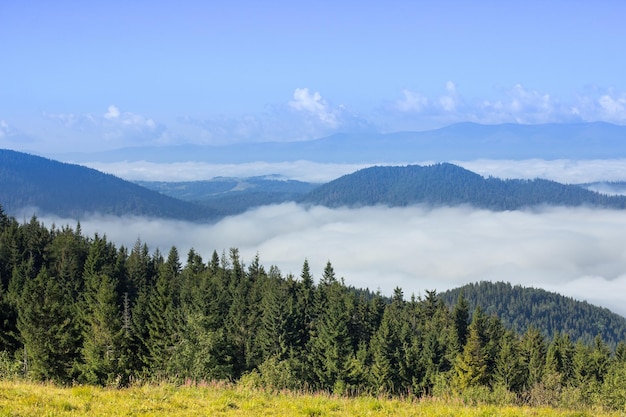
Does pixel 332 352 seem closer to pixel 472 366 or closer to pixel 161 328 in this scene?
pixel 472 366

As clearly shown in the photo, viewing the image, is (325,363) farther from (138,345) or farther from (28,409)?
(28,409)

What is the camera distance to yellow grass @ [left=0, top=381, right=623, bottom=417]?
15.7m

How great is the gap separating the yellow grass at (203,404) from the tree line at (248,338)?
4.15m

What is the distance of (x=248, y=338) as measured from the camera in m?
82.3

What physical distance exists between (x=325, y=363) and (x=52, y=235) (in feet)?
296

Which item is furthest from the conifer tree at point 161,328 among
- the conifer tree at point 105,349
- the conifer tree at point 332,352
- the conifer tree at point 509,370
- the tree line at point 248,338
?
the conifer tree at point 509,370

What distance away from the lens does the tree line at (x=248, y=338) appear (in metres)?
46.6

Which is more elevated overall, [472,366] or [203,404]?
[203,404]

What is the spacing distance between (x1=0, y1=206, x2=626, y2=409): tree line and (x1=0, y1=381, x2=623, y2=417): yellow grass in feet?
13.6

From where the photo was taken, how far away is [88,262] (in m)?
105

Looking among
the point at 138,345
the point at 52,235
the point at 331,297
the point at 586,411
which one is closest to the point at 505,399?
the point at 586,411

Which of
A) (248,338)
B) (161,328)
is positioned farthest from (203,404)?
(248,338)

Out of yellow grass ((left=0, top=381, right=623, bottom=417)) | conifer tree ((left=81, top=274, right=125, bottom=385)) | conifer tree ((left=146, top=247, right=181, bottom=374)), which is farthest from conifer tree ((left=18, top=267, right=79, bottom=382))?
yellow grass ((left=0, top=381, right=623, bottom=417))

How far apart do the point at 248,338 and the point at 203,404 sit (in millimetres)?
66802
